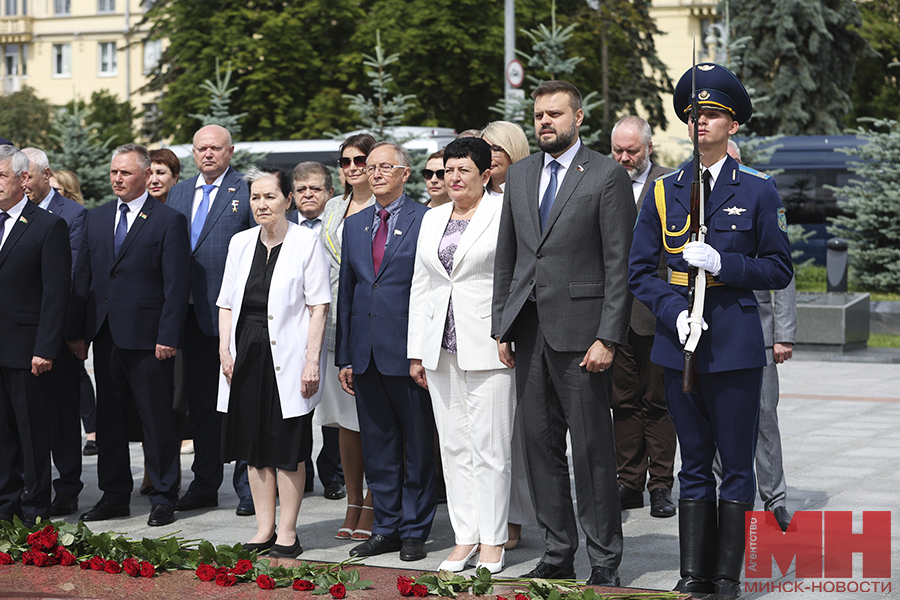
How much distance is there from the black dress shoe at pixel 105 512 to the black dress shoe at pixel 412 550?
2.13 meters

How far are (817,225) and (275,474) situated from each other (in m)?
23.9

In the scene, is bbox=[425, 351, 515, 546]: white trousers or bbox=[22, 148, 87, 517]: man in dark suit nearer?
bbox=[425, 351, 515, 546]: white trousers

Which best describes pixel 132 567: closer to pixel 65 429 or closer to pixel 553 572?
pixel 553 572

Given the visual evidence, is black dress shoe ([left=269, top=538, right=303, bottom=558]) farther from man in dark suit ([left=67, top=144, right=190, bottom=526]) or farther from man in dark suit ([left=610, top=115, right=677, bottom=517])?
man in dark suit ([left=610, top=115, right=677, bottom=517])

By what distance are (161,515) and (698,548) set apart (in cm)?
348

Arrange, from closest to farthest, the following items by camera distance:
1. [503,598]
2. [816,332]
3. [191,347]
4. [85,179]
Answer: [503,598] → [191,347] → [816,332] → [85,179]

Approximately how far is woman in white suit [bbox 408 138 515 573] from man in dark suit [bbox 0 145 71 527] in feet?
7.98

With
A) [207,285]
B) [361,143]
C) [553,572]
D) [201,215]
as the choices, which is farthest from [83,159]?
[553,572]

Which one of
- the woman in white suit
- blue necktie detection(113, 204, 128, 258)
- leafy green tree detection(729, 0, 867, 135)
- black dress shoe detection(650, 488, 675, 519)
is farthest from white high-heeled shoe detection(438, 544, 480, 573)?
leafy green tree detection(729, 0, 867, 135)

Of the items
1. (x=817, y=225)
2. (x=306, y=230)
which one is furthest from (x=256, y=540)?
(x=817, y=225)

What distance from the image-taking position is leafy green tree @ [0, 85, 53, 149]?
4250 centimetres

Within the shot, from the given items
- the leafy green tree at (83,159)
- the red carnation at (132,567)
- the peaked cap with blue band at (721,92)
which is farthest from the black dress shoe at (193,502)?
the leafy green tree at (83,159)

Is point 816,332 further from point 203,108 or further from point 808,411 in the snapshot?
point 203,108

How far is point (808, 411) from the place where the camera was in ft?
35.3
